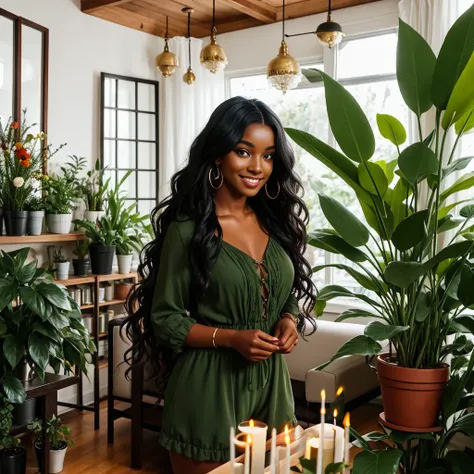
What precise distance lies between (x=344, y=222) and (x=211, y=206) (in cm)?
45

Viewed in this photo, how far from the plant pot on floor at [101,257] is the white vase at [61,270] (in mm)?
224

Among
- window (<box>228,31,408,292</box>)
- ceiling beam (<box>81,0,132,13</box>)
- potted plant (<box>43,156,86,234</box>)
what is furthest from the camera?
window (<box>228,31,408,292</box>)

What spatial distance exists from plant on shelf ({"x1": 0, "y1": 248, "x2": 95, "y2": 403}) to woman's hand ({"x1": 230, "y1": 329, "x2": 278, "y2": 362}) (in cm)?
183

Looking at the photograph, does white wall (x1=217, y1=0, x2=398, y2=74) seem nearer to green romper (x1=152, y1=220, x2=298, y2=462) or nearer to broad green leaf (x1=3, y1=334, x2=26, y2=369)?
broad green leaf (x1=3, y1=334, x2=26, y2=369)

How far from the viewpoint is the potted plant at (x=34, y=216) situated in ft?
13.4

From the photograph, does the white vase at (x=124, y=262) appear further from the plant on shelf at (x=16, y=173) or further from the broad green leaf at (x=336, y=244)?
the broad green leaf at (x=336, y=244)

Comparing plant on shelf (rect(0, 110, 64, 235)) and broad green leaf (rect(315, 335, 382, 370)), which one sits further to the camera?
plant on shelf (rect(0, 110, 64, 235))

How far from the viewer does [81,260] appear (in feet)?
14.5

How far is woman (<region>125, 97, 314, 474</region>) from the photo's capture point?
1.44 metres

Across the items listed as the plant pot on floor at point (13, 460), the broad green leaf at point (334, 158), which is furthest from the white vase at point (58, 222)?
the broad green leaf at point (334, 158)

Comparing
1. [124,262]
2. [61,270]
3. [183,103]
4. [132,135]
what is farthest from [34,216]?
→ [183,103]

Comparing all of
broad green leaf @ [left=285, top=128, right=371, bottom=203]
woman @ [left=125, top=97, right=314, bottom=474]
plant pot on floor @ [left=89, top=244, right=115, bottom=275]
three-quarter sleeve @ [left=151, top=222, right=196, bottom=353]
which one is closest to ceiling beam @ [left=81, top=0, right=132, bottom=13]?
→ plant pot on floor @ [left=89, top=244, right=115, bottom=275]

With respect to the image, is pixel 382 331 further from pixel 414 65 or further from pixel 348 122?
pixel 414 65

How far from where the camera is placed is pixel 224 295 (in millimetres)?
1459
